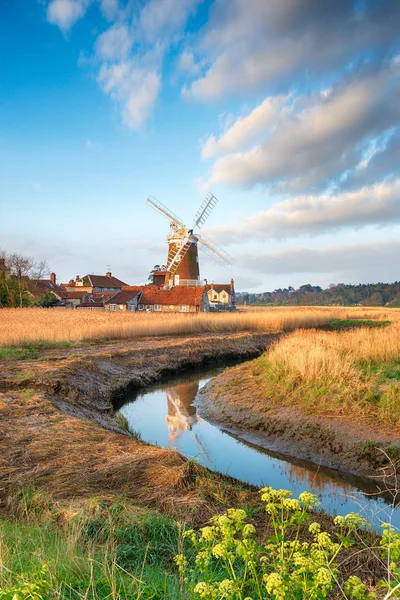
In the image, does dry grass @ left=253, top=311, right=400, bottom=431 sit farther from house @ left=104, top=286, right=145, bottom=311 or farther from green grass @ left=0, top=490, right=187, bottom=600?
house @ left=104, top=286, right=145, bottom=311

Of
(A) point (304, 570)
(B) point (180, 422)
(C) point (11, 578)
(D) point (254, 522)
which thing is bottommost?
(B) point (180, 422)

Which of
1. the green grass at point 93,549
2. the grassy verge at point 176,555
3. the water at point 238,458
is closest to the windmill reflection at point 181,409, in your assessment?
the water at point 238,458

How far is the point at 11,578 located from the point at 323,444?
820cm

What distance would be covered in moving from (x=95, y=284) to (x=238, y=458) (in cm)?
8620

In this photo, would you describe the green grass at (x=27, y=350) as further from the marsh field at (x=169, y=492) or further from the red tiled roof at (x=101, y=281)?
the red tiled roof at (x=101, y=281)

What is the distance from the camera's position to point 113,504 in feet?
18.0

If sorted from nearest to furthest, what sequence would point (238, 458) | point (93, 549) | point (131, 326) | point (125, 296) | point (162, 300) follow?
1. point (93, 549)
2. point (238, 458)
3. point (131, 326)
4. point (162, 300)
5. point (125, 296)

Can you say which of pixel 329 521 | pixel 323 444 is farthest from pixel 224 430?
pixel 329 521

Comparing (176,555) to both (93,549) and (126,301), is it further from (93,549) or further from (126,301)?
(126,301)

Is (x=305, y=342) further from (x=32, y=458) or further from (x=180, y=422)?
(x=32, y=458)

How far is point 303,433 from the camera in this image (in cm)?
1059

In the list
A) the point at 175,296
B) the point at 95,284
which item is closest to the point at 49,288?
the point at 95,284

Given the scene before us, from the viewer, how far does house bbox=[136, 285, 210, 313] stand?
5069cm

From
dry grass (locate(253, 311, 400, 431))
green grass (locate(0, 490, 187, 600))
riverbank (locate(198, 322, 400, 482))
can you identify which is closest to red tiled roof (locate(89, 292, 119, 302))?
riverbank (locate(198, 322, 400, 482))
